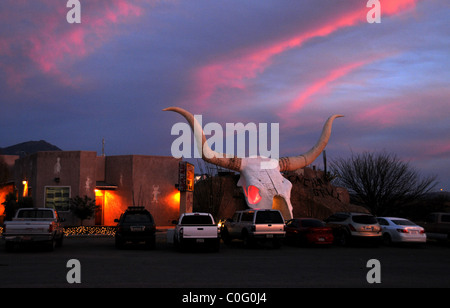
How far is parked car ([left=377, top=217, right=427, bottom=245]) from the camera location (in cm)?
2102

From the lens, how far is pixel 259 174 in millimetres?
27312

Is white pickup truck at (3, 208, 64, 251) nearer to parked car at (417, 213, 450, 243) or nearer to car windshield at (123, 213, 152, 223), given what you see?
car windshield at (123, 213, 152, 223)

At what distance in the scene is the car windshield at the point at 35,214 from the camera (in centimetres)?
1992

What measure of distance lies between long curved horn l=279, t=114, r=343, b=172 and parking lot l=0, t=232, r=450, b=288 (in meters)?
11.9

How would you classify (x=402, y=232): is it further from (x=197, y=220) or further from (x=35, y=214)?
(x=35, y=214)

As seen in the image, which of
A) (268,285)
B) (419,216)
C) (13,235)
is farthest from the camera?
(419,216)

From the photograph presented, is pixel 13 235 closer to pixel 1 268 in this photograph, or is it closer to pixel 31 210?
pixel 31 210

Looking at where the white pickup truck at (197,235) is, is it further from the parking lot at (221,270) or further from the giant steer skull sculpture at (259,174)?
the giant steer skull sculpture at (259,174)

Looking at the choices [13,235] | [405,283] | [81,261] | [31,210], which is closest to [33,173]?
[31,210]

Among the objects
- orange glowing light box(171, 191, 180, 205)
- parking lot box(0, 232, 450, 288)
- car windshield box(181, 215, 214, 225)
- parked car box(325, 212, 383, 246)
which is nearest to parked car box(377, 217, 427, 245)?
parked car box(325, 212, 383, 246)

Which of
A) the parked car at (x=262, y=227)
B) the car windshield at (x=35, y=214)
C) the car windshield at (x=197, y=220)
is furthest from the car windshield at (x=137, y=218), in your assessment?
the parked car at (x=262, y=227)

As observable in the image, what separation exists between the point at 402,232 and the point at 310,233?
418 centimetres

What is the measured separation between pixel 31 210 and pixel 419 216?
95.5 feet
